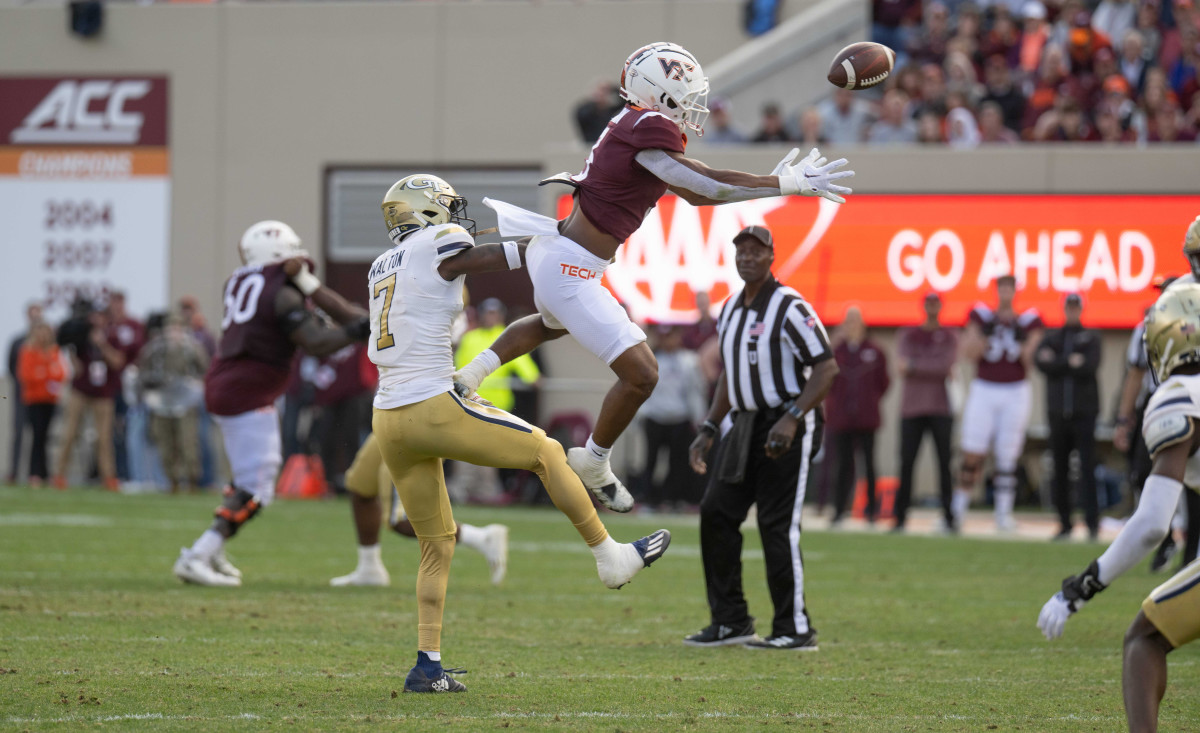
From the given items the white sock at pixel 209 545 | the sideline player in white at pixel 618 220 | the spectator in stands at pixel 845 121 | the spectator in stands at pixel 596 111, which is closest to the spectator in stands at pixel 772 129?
the spectator in stands at pixel 845 121

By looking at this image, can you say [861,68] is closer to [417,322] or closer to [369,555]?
[417,322]

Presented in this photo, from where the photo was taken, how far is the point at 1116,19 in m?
17.4

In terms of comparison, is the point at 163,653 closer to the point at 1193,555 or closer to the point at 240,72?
the point at 1193,555

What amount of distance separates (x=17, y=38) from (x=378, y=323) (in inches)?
645

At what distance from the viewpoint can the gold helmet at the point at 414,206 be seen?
18.6 feet

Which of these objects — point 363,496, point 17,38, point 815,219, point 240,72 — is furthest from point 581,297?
point 17,38

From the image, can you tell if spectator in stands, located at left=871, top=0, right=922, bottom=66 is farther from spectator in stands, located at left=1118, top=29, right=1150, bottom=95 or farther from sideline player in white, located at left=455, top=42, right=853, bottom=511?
sideline player in white, located at left=455, top=42, right=853, bottom=511

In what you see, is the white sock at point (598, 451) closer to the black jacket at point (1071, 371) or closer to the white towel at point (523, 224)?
the white towel at point (523, 224)

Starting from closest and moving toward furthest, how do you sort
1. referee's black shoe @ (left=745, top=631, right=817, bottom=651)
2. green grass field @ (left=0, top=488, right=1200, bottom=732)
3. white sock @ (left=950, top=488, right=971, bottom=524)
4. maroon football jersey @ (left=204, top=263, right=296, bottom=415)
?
green grass field @ (left=0, top=488, right=1200, bottom=732) → referee's black shoe @ (left=745, top=631, right=817, bottom=651) → maroon football jersey @ (left=204, top=263, right=296, bottom=415) → white sock @ (left=950, top=488, right=971, bottom=524)

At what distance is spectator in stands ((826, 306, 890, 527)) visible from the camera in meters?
13.7

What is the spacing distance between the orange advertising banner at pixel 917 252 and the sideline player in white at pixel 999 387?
89.5 inches

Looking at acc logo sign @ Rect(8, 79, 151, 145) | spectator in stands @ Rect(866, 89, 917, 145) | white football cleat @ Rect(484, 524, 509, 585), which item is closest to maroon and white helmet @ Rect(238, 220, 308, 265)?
white football cleat @ Rect(484, 524, 509, 585)

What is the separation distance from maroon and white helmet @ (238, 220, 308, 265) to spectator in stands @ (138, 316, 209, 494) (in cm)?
695

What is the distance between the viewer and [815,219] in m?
15.7
